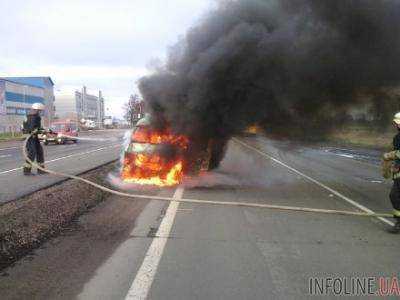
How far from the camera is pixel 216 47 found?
37.9 feet

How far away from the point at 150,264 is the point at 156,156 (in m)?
6.15

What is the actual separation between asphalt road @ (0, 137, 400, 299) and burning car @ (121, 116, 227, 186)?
152 centimetres

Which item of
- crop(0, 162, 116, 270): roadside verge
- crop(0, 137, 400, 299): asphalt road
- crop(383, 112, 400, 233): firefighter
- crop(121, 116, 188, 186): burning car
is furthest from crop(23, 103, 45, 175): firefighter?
crop(383, 112, 400, 233): firefighter

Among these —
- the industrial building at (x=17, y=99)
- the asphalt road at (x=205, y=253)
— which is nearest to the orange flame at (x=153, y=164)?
the asphalt road at (x=205, y=253)

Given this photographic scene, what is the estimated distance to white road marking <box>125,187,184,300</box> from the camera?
474 centimetres

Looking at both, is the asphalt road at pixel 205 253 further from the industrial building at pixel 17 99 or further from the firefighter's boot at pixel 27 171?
the industrial building at pixel 17 99

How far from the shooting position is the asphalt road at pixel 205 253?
4.87 m

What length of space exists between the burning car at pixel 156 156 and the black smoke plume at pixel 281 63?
15.3 inches

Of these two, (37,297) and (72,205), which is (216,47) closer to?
(72,205)

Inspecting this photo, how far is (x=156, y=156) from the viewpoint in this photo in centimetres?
1166

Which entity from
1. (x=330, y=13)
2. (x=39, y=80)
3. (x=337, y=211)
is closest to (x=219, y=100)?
(x=330, y=13)

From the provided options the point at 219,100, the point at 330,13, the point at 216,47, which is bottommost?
the point at 219,100

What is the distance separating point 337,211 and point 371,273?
3.50 meters

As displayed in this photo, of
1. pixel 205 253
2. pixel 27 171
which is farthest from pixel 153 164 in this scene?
pixel 205 253
